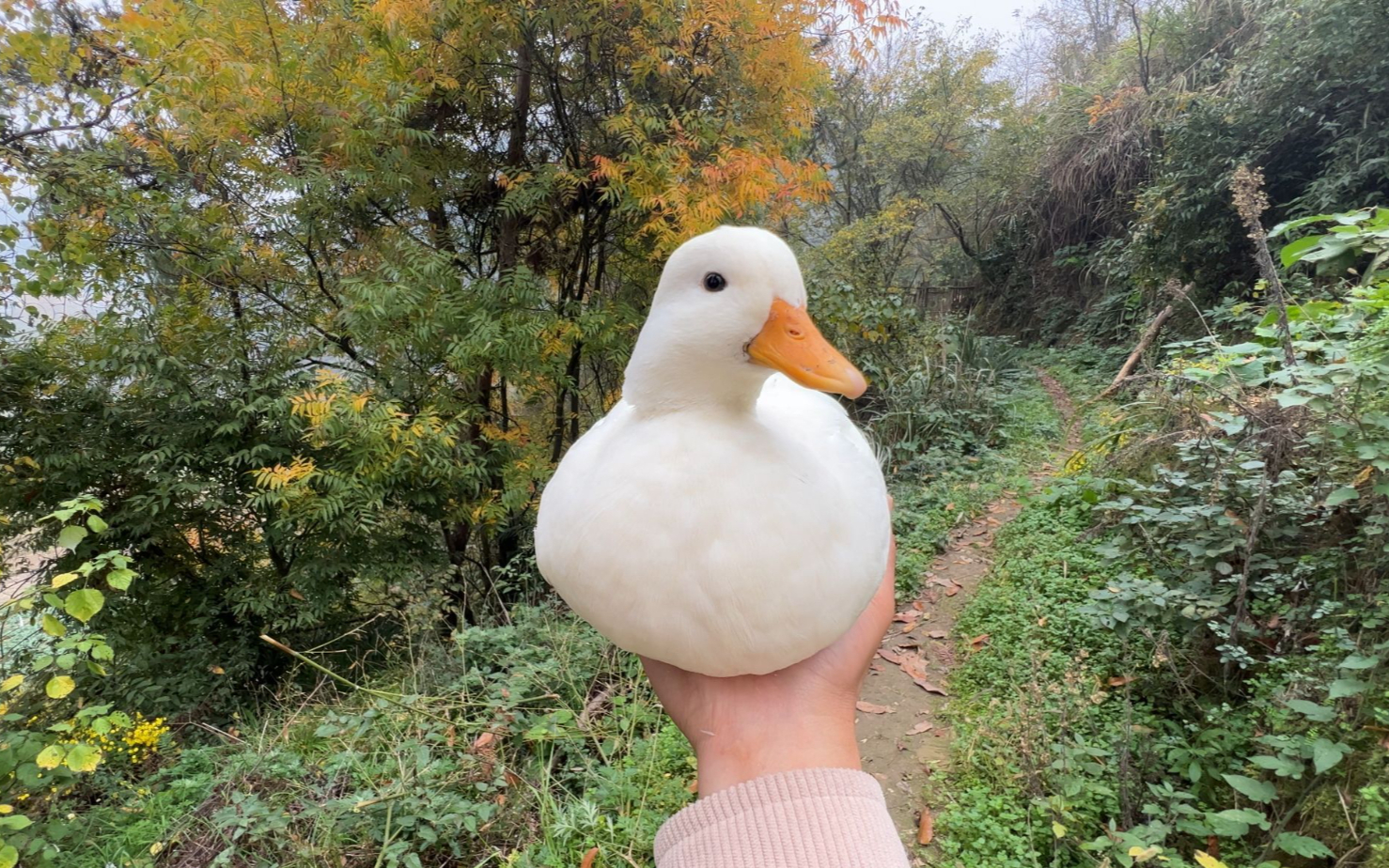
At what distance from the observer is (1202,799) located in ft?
5.17

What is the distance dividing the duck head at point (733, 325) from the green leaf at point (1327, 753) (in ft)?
4.21

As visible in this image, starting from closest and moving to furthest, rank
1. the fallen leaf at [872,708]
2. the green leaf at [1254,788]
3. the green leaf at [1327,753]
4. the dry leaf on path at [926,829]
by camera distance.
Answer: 1. the green leaf at [1327,753]
2. the green leaf at [1254,788]
3. the dry leaf on path at [926,829]
4. the fallen leaf at [872,708]

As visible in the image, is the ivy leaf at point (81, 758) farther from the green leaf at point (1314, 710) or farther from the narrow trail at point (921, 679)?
the green leaf at point (1314, 710)

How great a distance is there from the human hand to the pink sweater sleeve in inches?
2.4

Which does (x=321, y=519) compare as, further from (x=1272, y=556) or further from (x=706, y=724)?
(x=1272, y=556)

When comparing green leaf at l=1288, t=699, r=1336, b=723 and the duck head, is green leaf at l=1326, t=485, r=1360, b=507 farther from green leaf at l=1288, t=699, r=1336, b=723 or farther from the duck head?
the duck head

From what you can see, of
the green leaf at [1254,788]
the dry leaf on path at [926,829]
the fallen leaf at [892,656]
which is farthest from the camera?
the fallen leaf at [892,656]

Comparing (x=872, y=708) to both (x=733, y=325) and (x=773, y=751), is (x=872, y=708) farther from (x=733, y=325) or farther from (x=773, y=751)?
(x=733, y=325)

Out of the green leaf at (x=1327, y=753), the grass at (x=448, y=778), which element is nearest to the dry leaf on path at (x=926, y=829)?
the grass at (x=448, y=778)

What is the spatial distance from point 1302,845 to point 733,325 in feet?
5.25

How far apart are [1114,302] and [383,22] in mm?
8202

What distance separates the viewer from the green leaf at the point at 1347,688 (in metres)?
1.32

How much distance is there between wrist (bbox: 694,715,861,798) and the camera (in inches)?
41.0

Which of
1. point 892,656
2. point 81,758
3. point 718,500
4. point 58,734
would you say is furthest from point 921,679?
point 58,734
